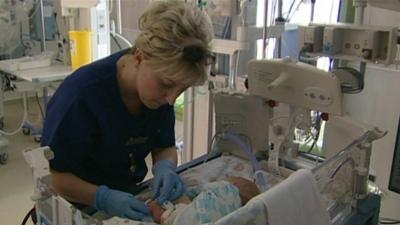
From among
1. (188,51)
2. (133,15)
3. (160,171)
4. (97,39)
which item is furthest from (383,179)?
(133,15)

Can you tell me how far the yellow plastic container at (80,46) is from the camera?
3.13 metres

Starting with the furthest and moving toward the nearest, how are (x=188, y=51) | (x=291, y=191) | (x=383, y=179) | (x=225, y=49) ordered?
1. (x=383, y=179)
2. (x=225, y=49)
3. (x=188, y=51)
4. (x=291, y=191)

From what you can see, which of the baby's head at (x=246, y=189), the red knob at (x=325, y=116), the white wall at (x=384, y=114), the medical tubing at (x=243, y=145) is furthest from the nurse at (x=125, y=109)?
the white wall at (x=384, y=114)

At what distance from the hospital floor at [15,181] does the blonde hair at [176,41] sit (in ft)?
3.75

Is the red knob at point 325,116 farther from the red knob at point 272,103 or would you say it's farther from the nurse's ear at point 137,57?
the nurse's ear at point 137,57

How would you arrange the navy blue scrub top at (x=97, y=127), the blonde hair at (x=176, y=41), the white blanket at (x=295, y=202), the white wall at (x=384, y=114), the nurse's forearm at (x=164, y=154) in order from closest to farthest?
the white blanket at (x=295, y=202)
the blonde hair at (x=176, y=41)
the navy blue scrub top at (x=97, y=127)
the nurse's forearm at (x=164, y=154)
the white wall at (x=384, y=114)

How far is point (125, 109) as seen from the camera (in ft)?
4.48

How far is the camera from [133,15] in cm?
410

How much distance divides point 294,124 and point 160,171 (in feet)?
1.74

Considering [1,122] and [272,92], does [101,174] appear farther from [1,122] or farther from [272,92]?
[1,122]

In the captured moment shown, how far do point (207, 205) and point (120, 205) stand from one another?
0.29 meters

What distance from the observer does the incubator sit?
97cm

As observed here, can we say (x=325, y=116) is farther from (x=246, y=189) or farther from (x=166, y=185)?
(x=166, y=185)

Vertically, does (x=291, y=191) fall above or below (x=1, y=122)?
above
